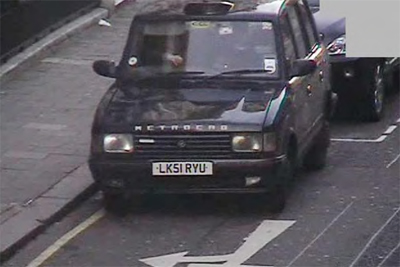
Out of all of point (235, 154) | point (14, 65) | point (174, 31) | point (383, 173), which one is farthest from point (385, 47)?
point (14, 65)

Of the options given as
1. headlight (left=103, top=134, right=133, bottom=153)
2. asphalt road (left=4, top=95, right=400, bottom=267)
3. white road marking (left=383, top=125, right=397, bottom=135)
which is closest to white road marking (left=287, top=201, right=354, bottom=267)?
asphalt road (left=4, top=95, right=400, bottom=267)

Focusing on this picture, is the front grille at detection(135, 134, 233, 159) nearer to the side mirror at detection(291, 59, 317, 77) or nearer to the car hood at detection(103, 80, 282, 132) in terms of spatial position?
the car hood at detection(103, 80, 282, 132)

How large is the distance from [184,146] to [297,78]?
1.49 meters

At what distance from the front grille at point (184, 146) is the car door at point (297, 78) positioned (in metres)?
0.94

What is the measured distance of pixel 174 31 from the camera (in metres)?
9.71

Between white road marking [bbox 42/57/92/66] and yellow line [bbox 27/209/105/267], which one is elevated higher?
yellow line [bbox 27/209/105/267]

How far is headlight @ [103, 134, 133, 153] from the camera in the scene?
28.3 ft

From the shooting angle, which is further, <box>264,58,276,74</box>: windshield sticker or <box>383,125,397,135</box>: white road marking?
<box>383,125,397,135</box>: white road marking

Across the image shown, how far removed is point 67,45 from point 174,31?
6.57m

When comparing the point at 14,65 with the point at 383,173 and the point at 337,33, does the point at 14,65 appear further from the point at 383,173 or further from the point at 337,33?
the point at 383,173

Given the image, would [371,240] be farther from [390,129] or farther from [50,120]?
[50,120]

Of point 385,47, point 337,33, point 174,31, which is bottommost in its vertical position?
point 337,33

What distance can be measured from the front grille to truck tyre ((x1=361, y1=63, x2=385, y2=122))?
464 cm

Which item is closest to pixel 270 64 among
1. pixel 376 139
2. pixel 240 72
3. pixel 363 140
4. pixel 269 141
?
pixel 240 72
